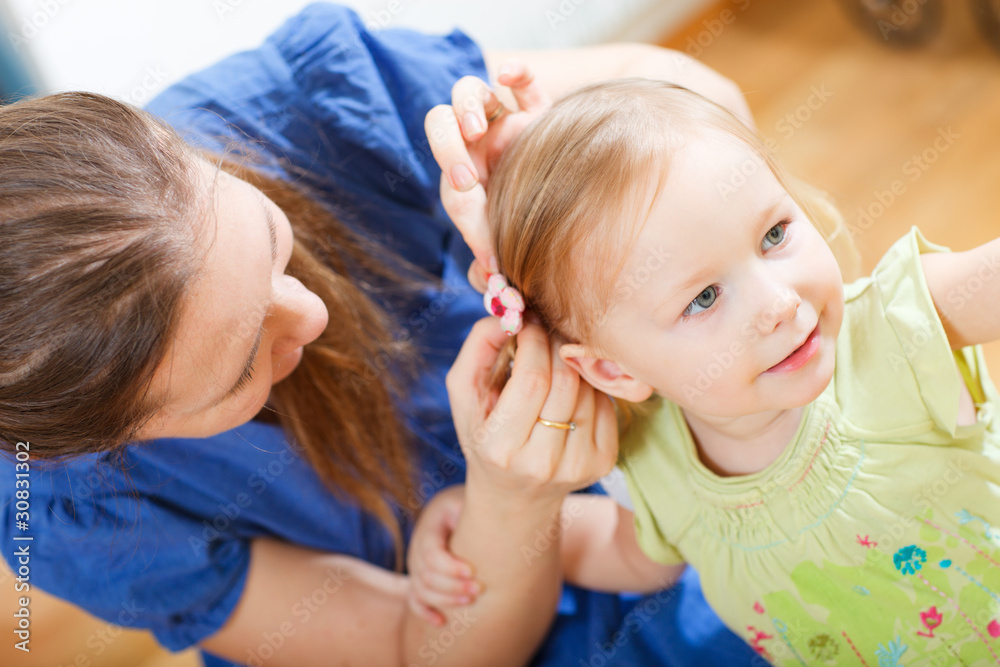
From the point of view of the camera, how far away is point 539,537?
1067mm

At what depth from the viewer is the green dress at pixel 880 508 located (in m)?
0.85

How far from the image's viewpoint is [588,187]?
0.80 m

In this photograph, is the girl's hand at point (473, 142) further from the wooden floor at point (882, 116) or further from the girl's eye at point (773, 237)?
the wooden floor at point (882, 116)

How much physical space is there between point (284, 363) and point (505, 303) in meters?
0.30

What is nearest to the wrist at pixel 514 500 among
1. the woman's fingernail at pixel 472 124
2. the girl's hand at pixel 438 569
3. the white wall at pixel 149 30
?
the girl's hand at pixel 438 569

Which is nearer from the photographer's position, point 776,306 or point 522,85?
point 776,306

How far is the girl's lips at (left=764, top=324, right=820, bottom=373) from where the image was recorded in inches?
30.7

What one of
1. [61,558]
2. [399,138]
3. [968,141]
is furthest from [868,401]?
[968,141]

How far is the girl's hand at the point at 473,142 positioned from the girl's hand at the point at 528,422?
0.11 m

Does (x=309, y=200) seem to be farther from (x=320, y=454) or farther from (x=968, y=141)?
(x=968, y=141)

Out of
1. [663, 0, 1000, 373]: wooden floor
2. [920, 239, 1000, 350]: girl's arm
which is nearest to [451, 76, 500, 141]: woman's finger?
[920, 239, 1000, 350]: girl's arm

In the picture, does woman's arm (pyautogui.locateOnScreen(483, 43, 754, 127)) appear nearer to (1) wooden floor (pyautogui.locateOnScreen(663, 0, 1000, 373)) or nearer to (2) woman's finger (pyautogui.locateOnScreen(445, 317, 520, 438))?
(2) woman's finger (pyautogui.locateOnScreen(445, 317, 520, 438))

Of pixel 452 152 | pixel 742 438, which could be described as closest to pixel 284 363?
pixel 452 152

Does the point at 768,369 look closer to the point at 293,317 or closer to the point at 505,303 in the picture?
the point at 505,303
